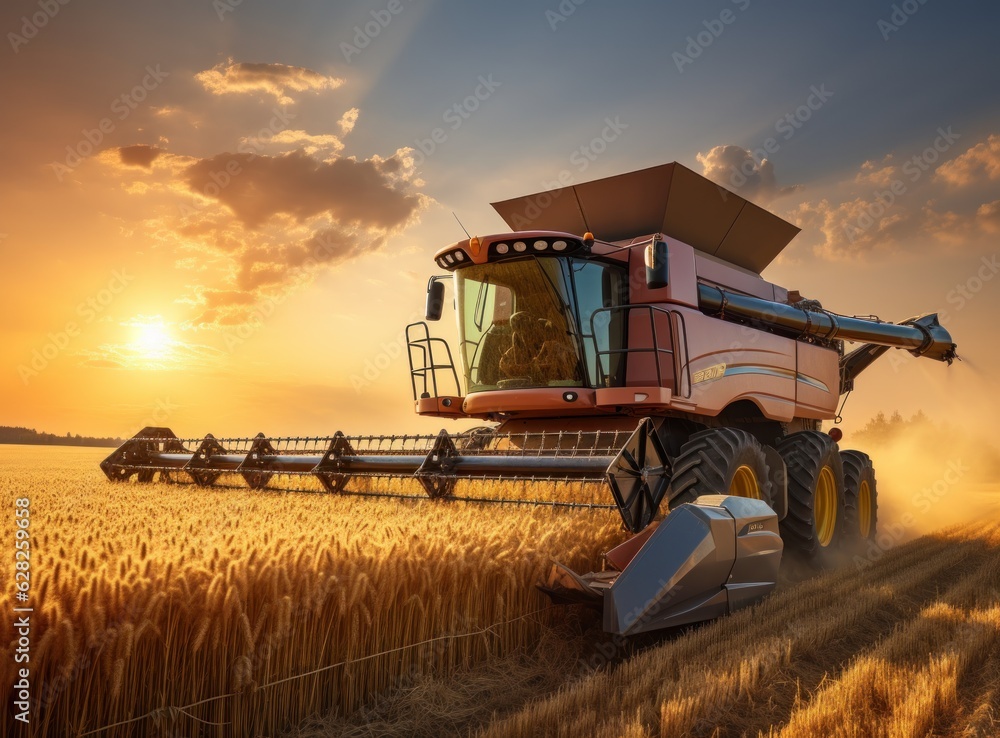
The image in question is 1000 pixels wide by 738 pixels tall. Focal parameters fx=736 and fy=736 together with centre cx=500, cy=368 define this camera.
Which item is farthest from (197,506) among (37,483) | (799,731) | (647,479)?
(799,731)

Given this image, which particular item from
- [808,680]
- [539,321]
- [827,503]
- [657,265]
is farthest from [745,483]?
[827,503]

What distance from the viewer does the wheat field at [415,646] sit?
7.01ft

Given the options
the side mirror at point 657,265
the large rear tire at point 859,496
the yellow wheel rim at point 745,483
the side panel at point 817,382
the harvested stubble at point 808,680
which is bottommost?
Result: the harvested stubble at point 808,680

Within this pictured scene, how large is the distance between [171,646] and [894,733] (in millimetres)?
2351

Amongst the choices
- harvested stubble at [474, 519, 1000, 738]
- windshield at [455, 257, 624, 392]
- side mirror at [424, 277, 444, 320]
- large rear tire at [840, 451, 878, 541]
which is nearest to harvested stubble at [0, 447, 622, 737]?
harvested stubble at [474, 519, 1000, 738]

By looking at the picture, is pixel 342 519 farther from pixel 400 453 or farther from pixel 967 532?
pixel 967 532

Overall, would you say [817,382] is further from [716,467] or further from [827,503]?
[716,467]

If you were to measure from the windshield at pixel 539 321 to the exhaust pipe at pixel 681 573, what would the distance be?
177 cm

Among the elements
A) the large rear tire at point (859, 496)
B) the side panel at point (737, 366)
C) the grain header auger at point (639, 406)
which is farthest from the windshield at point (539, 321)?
the large rear tire at point (859, 496)

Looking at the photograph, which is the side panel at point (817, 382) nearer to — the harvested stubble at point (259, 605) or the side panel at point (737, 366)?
the side panel at point (737, 366)

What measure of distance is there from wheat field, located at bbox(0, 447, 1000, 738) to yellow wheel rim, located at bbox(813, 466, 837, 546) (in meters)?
2.65

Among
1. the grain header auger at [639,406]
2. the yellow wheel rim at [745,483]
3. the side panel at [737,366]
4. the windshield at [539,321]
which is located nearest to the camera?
the grain header auger at [639,406]

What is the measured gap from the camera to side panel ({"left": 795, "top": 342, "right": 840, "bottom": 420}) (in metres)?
7.73

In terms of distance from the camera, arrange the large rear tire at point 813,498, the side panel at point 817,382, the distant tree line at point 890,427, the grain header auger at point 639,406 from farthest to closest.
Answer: the distant tree line at point 890,427 → the side panel at point 817,382 → the large rear tire at point 813,498 → the grain header auger at point 639,406
